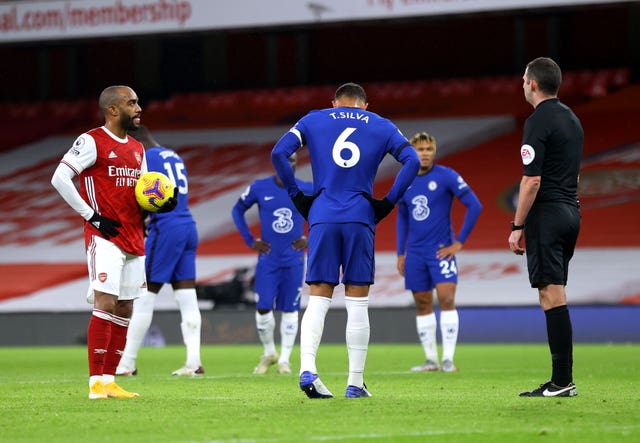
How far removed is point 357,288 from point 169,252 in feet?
12.9

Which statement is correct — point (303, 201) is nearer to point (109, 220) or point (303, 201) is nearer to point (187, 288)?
point (109, 220)

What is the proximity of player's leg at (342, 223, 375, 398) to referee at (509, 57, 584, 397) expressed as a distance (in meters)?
0.94

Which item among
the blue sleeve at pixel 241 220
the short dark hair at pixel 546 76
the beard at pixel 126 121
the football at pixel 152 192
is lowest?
the blue sleeve at pixel 241 220

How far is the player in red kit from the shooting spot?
25.9ft

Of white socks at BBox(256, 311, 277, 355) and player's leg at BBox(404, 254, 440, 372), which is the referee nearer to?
player's leg at BBox(404, 254, 440, 372)

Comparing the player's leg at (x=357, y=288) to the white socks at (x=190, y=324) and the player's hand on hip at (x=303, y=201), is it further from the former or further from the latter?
the white socks at (x=190, y=324)

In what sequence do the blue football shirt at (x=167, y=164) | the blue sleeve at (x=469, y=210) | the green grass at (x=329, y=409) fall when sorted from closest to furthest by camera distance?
1. the green grass at (x=329, y=409)
2. the blue football shirt at (x=167, y=164)
3. the blue sleeve at (x=469, y=210)

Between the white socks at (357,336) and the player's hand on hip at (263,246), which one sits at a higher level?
the player's hand on hip at (263,246)

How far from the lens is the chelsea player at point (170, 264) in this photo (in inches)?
438

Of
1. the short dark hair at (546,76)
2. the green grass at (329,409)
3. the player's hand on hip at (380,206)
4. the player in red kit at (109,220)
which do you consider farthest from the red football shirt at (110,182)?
the short dark hair at (546,76)

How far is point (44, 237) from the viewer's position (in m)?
24.6

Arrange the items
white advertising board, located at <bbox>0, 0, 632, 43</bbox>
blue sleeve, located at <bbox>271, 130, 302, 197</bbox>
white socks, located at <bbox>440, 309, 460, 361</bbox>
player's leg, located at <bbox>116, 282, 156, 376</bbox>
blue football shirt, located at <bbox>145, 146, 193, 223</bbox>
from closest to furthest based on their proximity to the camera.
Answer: blue sleeve, located at <bbox>271, 130, 302, 197</bbox> → blue football shirt, located at <bbox>145, 146, 193, 223</bbox> → player's leg, located at <bbox>116, 282, 156, 376</bbox> → white socks, located at <bbox>440, 309, 460, 361</bbox> → white advertising board, located at <bbox>0, 0, 632, 43</bbox>

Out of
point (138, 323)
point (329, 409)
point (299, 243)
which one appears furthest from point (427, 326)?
point (329, 409)

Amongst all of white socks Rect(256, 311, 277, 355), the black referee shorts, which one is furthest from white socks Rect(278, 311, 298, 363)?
the black referee shorts
